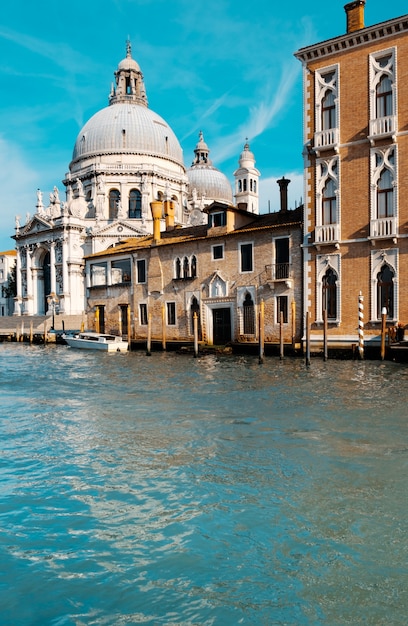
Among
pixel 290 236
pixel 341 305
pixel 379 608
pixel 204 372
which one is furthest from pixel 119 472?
pixel 290 236

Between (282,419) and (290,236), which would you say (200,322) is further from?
(282,419)

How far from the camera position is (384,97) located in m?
18.8

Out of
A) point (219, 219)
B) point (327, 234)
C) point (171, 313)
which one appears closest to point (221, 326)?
point (171, 313)

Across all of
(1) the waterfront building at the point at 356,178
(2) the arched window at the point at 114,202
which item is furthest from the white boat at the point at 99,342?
(2) the arched window at the point at 114,202

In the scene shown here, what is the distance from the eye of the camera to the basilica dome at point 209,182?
209 feet

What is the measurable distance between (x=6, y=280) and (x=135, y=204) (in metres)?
20.6

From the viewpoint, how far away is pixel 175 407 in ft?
34.4

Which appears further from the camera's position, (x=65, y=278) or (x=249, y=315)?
(x=65, y=278)

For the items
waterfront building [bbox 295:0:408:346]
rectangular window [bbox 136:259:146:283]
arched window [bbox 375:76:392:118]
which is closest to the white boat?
rectangular window [bbox 136:259:146:283]

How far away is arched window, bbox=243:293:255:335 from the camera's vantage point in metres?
22.3

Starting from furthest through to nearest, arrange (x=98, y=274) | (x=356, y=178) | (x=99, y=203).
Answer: (x=99, y=203) < (x=98, y=274) < (x=356, y=178)

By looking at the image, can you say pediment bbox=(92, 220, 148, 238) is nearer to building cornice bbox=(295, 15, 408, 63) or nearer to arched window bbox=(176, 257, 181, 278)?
arched window bbox=(176, 257, 181, 278)

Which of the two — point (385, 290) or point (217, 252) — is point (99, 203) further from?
point (385, 290)

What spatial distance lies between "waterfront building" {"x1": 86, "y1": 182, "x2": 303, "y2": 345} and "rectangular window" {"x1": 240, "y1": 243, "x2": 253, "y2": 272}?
1.6 inches
